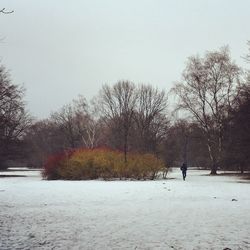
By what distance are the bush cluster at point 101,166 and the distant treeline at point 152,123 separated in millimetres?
1897

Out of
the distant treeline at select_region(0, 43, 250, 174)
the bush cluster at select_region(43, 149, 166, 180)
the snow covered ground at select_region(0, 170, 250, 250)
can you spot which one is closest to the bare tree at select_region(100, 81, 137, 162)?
the distant treeline at select_region(0, 43, 250, 174)

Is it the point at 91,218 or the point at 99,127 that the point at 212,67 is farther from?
the point at 91,218

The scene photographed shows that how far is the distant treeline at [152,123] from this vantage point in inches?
1939

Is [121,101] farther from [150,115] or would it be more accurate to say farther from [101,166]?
[101,166]

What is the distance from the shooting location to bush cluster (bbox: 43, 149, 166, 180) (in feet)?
148

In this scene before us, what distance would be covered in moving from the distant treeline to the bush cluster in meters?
1.90

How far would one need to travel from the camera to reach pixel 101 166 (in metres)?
45.9

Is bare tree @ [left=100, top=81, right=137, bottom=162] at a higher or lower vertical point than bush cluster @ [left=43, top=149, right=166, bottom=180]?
higher

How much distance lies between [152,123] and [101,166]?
36359 mm

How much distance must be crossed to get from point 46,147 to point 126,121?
131 ft

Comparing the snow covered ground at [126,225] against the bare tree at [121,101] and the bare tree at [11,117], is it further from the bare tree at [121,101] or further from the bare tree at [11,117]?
the bare tree at [121,101]

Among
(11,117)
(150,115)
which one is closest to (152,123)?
(150,115)

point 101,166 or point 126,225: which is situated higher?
point 101,166

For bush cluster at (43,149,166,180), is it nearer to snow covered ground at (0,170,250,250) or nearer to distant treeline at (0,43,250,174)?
distant treeline at (0,43,250,174)
